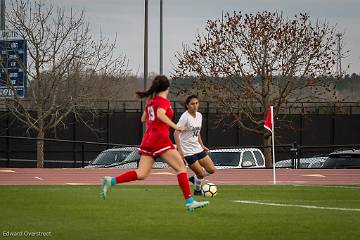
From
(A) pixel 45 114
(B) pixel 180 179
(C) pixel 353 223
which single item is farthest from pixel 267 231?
(A) pixel 45 114

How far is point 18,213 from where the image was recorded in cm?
1459

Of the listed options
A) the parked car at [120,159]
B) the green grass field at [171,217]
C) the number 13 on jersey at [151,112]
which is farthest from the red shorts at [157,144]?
the parked car at [120,159]

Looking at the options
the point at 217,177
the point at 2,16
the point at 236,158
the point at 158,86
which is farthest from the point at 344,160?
the point at 158,86

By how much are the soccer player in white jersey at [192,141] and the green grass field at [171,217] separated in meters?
0.65

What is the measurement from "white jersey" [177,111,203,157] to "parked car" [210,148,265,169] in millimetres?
14232

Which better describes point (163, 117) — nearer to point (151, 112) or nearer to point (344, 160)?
point (151, 112)

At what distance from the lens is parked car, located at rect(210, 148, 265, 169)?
33031 mm

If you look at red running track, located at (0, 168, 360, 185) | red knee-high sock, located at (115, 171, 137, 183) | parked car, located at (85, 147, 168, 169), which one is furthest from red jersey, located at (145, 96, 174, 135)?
parked car, located at (85, 147, 168, 169)

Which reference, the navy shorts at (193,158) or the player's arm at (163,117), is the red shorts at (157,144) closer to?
the player's arm at (163,117)

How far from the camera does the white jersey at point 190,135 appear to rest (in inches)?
724

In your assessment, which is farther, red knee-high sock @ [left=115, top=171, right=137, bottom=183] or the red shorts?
red knee-high sock @ [left=115, top=171, right=137, bottom=183]

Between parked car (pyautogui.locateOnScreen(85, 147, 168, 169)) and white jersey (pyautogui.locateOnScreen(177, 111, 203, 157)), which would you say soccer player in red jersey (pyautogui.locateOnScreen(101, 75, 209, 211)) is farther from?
parked car (pyautogui.locateOnScreen(85, 147, 168, 169))

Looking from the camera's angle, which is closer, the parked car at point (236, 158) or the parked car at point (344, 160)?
the parked car at point (344, 160)

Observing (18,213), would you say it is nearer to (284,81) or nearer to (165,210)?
(165,210)
